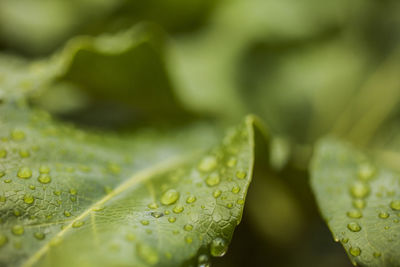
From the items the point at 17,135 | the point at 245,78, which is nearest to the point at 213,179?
the point at 17,135

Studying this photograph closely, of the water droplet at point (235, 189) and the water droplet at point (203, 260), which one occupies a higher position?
the water droplet at point (235, 189)

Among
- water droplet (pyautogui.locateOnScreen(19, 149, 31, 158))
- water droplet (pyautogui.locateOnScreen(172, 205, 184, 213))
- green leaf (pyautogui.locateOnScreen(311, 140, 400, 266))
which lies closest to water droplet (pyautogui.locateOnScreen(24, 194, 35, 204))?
water droplet (pyautogui.locateOnScreen(19, 149, 31, 158))

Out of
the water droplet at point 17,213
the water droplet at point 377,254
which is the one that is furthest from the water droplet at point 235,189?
the water droplet at point 17,213

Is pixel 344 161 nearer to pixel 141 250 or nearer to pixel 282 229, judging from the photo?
pixel 282 229

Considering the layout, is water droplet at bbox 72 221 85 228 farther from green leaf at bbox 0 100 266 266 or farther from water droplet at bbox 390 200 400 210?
water droplet at bbox 390 200 400 210

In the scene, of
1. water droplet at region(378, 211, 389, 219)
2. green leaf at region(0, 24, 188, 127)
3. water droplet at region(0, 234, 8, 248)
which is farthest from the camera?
green leaf at region(0, 24, 188, 127)

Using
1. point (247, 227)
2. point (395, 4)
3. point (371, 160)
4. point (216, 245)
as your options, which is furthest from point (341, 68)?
point (216, 245)

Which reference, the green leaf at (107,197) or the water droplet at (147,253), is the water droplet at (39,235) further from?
the water droplet at (147,253)
